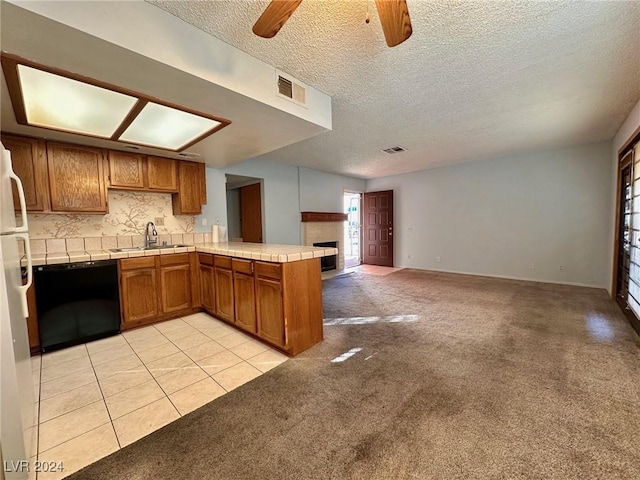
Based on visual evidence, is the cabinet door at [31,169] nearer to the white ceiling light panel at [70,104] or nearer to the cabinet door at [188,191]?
the white ceiling light panel at [70,104]

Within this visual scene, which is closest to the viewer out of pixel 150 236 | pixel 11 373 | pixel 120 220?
pixel 11 373

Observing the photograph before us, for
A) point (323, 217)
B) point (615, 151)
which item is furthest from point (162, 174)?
point (615, 151)

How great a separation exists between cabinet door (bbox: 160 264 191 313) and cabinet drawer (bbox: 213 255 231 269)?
1.88 ft

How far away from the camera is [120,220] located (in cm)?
352

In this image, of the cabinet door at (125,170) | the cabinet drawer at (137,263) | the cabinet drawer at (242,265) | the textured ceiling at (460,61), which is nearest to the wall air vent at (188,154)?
the cabinet door at (125,170)

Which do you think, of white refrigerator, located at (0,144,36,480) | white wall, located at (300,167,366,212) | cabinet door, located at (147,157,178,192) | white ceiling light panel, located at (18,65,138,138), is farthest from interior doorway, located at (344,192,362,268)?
white refrigerator, located at (0,144,36,480)

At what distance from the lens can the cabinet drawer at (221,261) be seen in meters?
3.04

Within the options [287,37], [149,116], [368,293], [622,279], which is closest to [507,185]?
[622,279]

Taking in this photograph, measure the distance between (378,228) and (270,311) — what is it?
5.47m

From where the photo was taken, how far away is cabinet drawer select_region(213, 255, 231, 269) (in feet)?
9.96

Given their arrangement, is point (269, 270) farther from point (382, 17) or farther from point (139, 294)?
point (382, 17)

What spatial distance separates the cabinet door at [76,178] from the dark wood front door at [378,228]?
601cm

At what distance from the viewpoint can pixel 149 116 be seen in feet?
7.95

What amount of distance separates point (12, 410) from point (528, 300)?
17.2 feet
